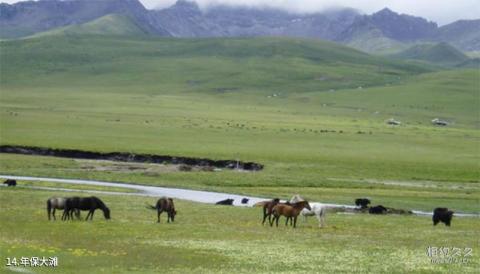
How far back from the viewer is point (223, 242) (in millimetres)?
31531

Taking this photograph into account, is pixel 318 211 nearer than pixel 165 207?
No

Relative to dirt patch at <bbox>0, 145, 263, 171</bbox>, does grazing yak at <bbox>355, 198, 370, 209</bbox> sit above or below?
below

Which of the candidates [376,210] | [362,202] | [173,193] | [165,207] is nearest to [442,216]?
[376,210]

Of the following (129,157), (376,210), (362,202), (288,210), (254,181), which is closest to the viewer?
(288,210)

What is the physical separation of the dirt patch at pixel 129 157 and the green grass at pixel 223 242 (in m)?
32.0

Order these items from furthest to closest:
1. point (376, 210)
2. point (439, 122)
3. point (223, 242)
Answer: point (439, 122) < point (376, 210) < point (223, 242)

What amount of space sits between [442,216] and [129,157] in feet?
149

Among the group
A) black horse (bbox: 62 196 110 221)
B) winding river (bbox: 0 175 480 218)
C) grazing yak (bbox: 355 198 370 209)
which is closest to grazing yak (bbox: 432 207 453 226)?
winding river (bbox: 0 175 480 218)

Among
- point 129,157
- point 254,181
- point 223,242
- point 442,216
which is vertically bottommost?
point 223,242

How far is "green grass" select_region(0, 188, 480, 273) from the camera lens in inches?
1033

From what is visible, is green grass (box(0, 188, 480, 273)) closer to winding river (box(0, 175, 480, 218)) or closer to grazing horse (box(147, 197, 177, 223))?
grazing horse (box(147, 197, 177, 223))

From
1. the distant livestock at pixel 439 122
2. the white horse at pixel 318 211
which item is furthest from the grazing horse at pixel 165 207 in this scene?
the distant livestock at pixel 439 122

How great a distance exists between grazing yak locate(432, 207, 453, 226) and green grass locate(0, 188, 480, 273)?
492mm

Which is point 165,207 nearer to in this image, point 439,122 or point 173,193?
point 173,193
